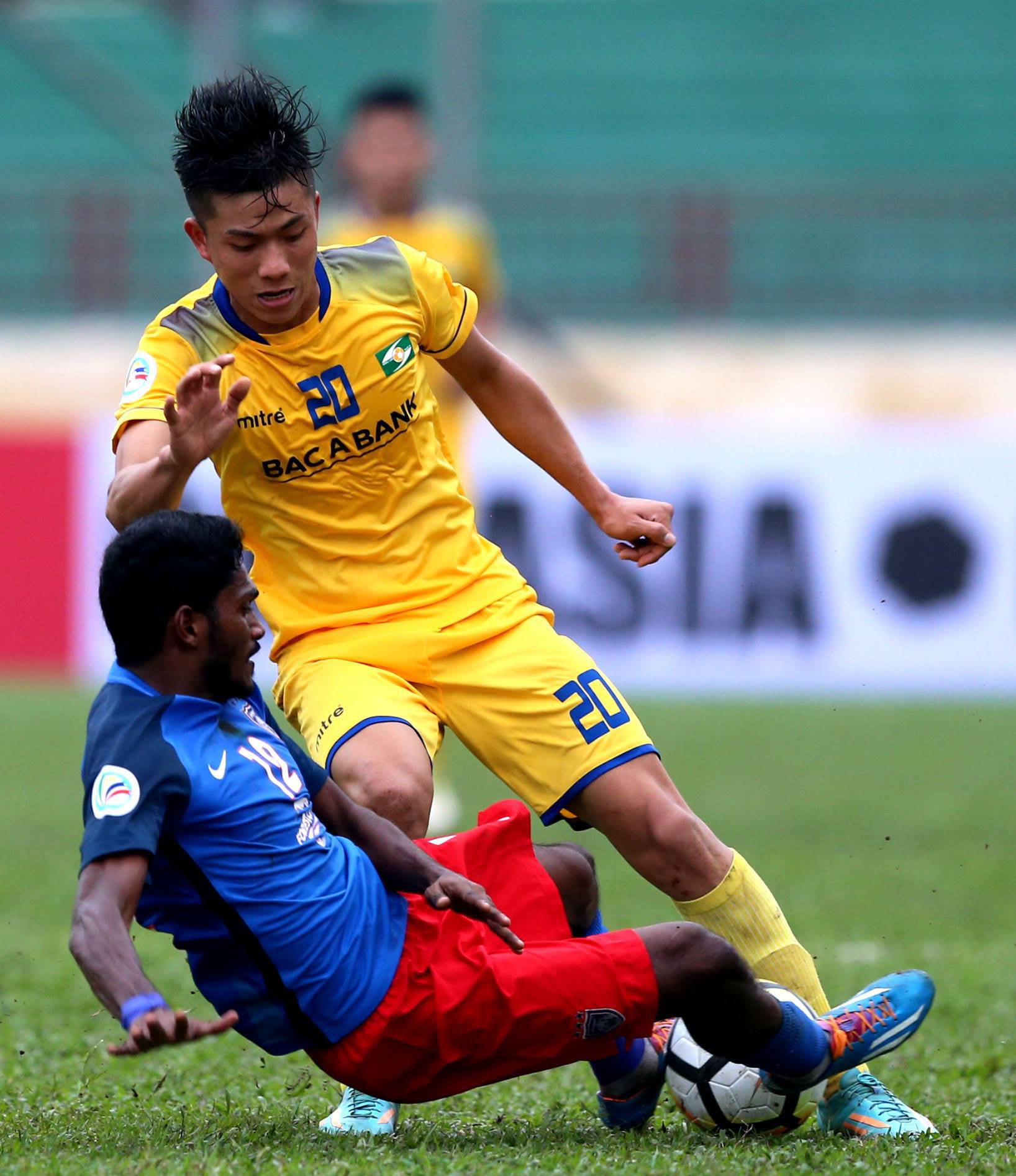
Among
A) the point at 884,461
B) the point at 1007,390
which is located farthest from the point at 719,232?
the point at 884,461

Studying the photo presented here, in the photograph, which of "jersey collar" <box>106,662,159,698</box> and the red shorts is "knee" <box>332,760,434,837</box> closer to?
the red shorts

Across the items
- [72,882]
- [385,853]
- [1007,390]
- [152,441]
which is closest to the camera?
[385,853]

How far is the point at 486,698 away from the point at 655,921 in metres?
2.51

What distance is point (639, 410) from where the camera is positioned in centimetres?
1675

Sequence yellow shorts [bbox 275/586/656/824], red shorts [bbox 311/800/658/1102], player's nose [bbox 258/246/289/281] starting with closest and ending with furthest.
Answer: red shorts [bbox 311/800/658/1102], player's nose [bbox 258/246/289/281], yellow shorts [bbox 275/586/656/824]

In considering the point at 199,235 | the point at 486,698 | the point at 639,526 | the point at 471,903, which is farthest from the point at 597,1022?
the point at 199,235

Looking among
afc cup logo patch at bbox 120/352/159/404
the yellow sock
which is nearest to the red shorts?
the yellow sock

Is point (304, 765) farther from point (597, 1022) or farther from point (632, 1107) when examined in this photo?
point (632, 1107)

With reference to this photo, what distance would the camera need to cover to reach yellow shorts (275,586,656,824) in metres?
4.03

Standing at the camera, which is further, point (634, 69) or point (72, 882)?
point (634, 69)

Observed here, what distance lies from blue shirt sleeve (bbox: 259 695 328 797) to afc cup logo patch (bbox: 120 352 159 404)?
0.74 metres

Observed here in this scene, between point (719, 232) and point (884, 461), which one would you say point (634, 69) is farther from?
point (884, 461)

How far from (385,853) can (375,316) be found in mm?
1241

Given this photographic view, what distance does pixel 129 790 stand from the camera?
319 centimetres
